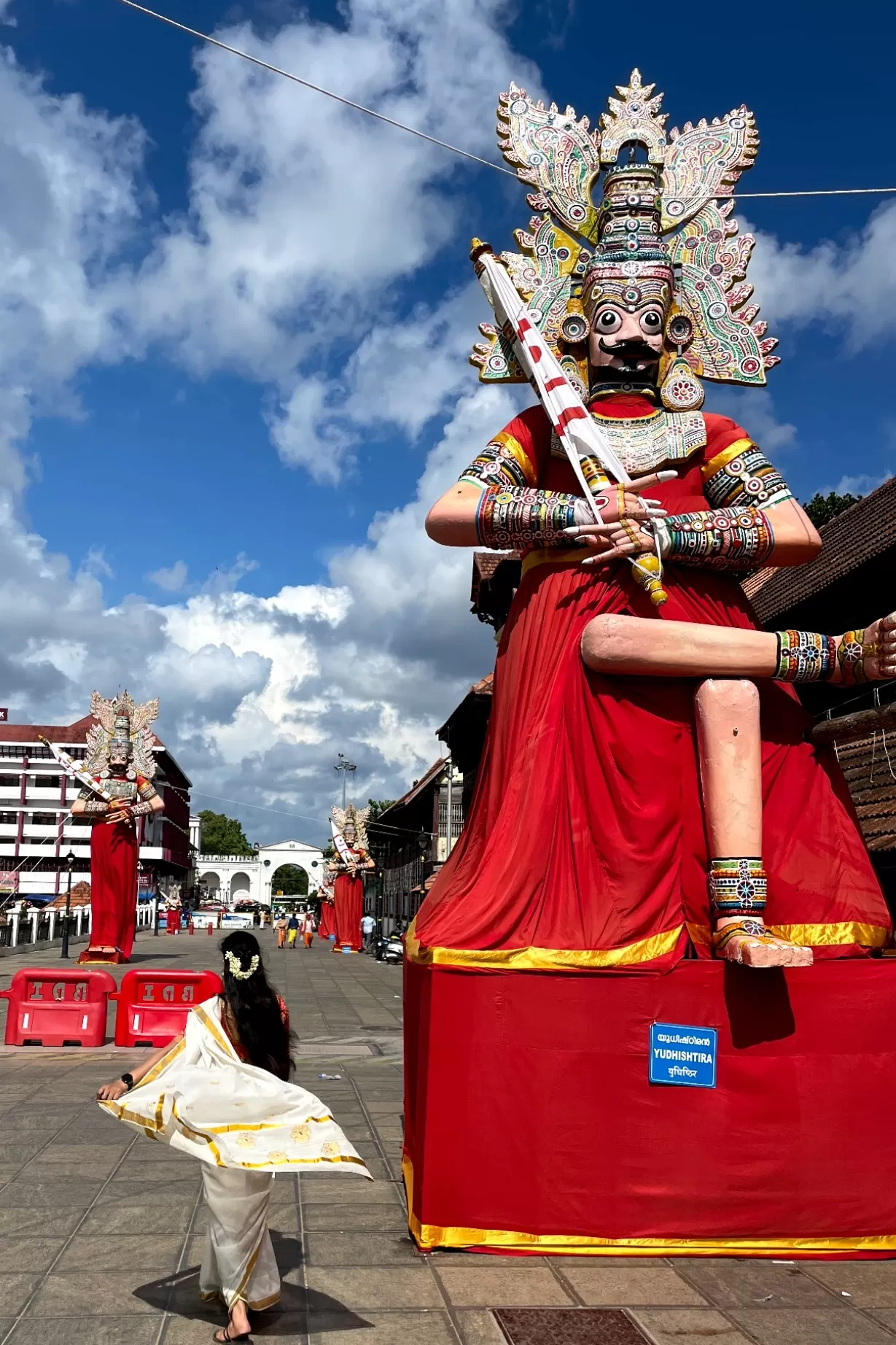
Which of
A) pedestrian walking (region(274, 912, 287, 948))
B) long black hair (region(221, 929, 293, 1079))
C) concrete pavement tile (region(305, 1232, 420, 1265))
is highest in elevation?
long black hair (region(221, 929, 293, 1079))

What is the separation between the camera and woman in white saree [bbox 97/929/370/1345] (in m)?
4.05

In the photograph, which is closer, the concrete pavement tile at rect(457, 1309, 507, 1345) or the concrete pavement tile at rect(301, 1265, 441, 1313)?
the concrete pavement tile at rect(457, 1309, 507, 1345)

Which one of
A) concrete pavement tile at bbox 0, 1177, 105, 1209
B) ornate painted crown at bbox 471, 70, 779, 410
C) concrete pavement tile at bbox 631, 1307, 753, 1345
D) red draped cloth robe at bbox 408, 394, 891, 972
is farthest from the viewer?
ornate painted crown at bbox 471, 70, 779, 410

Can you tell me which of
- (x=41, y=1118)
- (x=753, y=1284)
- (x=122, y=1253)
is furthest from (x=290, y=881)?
(x=753, y=1284)

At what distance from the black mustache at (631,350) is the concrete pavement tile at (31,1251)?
536 centimetres

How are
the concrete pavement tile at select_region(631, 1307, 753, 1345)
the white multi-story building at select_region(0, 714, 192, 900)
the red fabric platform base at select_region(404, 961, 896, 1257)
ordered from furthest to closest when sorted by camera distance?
1. the white multi-story building at select_region(0, 714, 192, 900)
2. the red fabric platform base at select_region(404, 961, 896, 1257)
3. the concrete pavement tile at select_region(631, 1307, 753, 1345)

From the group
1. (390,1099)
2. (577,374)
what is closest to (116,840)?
(390,1099)

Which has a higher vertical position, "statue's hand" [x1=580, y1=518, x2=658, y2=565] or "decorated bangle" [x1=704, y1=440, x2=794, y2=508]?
"decorated bangle" [x1=704, y1=440, x2=794, y2=508]

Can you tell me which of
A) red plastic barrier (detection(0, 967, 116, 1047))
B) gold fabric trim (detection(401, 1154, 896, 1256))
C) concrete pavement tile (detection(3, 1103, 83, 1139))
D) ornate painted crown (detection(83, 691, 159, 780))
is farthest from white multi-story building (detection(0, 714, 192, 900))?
gold fabric trim (detection(401, 1154, 896, 1256))

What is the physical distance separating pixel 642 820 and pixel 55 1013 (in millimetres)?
8556

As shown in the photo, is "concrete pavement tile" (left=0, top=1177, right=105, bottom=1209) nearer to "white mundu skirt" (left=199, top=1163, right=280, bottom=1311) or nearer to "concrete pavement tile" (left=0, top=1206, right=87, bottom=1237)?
"concrete pavement tile" (left=0, top=1206, right=87, bottom=1237)

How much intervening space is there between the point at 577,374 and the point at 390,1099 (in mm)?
5768

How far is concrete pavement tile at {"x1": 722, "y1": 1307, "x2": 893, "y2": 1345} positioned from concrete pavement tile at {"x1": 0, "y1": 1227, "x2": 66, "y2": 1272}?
9.39ft

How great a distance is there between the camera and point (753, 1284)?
15.3 ft
